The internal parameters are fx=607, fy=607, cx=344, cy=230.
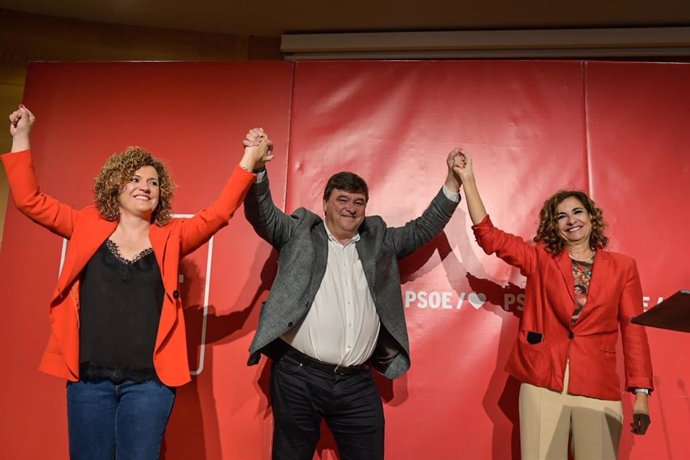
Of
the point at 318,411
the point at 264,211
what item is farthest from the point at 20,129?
the point at 318,411

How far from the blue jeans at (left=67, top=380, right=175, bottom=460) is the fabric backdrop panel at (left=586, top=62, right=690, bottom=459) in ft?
7.02

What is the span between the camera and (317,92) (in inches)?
128

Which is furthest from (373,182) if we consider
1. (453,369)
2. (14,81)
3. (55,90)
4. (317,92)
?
(14,81)

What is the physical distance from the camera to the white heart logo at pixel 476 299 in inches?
118

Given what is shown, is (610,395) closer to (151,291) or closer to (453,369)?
(453,369)

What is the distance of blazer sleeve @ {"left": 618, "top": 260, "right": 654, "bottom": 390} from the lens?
2365 millimetres

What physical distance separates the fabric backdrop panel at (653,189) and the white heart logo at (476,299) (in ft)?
2.28

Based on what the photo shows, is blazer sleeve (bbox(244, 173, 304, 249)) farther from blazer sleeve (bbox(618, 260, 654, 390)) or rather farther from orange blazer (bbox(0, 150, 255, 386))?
blazer sleeve (bbox(618, 260, 654, 390))

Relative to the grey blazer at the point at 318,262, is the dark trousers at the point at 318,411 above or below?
below

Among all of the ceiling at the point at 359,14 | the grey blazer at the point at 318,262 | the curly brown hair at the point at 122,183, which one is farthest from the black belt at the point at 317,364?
the ceiling at the point at 359,14

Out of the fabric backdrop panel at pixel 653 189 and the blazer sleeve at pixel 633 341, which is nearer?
the blazer sleeve at pixel 633 341

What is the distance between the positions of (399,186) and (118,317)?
5.18 ft

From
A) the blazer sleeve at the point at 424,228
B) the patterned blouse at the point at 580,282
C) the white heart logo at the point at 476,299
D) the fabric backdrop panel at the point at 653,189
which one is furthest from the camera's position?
the white heart logo at the point at 476,299

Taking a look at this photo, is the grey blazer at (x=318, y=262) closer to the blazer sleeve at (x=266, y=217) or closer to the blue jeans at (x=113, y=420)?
the blazer sleeve at (x=266, y=217)
